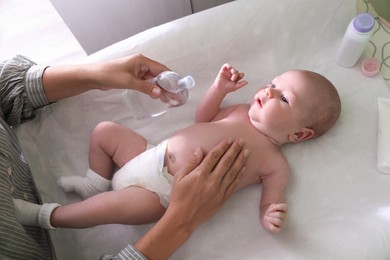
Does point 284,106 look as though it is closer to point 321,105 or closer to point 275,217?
point 321,105

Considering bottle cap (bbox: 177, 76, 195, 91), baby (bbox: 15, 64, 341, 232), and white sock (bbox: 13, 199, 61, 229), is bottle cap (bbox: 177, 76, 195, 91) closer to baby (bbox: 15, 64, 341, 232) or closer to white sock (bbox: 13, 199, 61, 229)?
baby (bbox: 15, 64, 341, 232)

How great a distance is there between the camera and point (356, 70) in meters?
1.28

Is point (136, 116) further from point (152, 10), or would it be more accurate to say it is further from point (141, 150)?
point (152, 10)

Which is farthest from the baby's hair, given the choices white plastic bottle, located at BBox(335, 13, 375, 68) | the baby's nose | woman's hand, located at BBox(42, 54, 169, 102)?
woman's hand, located at BBox(42, 54, 169, 102)

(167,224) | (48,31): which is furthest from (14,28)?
(167,224)

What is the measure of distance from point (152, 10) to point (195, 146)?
0.81 metres

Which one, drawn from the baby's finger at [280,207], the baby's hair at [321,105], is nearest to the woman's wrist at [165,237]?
the baby's finger at [280,207]

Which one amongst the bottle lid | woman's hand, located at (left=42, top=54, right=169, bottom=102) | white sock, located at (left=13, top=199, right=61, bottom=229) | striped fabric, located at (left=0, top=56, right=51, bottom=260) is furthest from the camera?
the bottle lid

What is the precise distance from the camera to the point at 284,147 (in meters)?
1.19

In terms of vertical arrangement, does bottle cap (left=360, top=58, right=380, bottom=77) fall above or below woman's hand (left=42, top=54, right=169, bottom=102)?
below

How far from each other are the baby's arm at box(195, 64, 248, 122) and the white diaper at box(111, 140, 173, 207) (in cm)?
19

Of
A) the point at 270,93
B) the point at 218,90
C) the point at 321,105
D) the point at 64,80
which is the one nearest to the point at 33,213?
the point at 64,80

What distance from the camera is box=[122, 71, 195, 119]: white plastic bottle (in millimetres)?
1089

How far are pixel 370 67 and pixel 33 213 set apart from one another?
45.9 inches
